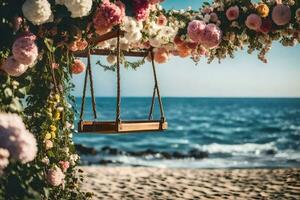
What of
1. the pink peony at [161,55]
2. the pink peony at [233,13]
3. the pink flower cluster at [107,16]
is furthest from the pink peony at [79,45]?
the pink peony at [233,13]

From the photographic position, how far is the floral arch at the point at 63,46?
12.8 feet

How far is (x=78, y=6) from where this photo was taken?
14.4 ft

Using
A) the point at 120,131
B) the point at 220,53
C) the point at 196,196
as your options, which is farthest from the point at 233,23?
the point at 196,196

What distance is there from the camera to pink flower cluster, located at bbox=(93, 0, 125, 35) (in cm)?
467

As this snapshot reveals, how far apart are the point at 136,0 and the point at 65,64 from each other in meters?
1.02

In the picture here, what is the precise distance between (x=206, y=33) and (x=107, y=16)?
147 cm

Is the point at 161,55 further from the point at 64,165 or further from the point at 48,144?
the point at 48,144

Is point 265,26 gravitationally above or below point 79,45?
above

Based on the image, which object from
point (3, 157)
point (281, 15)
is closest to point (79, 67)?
point (281, 15)

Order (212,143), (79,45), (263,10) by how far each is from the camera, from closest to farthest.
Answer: (79,45), (263,10), (212,143)

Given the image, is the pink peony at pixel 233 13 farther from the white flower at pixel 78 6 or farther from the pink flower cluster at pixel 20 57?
the pink flower cluster at pixel 20 57

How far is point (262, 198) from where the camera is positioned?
31.0 feet

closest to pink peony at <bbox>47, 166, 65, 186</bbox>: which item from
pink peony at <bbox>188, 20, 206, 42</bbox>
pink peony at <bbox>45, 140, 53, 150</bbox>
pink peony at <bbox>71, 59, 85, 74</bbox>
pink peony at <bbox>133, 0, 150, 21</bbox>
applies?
pink peony at <bbox>45, 140, 53, 150</bbox>

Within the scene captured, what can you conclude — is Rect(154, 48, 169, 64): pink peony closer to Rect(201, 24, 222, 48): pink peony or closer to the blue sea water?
Rect(201, 24, 222, 48): pink peony
